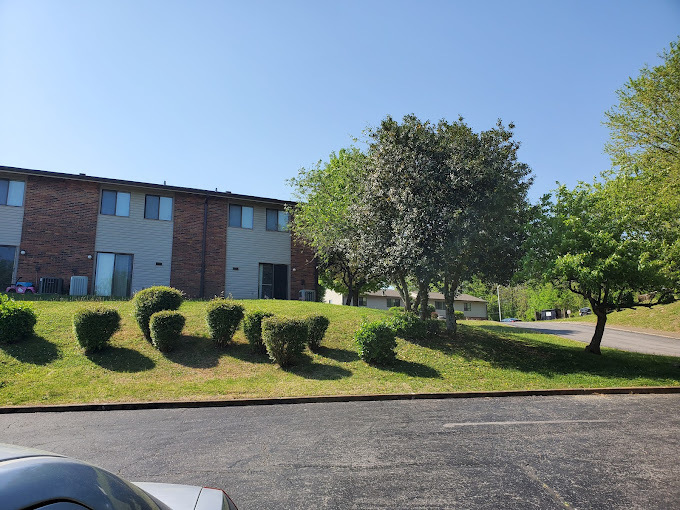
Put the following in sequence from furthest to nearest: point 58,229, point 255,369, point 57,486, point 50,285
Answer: point 58,229 → point 50,285 → point 255,369 → point 57,486

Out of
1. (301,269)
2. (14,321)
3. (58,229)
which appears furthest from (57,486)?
(301,269)

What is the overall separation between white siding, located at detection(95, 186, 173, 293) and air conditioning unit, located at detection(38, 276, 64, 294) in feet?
8.09

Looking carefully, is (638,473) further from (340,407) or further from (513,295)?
(513,295)

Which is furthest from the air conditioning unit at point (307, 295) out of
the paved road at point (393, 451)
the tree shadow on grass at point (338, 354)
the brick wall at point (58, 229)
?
the paved road at point (393, 451)

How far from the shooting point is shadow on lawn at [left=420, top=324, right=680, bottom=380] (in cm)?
1427

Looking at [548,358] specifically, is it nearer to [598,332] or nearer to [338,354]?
[598,332]

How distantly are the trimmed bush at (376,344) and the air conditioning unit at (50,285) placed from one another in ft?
52.7

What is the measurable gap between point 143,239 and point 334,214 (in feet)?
34.5

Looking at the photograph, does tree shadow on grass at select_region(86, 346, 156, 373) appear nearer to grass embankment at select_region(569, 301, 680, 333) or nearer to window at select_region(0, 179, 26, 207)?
window at select_region(0, 179, 26, 207)


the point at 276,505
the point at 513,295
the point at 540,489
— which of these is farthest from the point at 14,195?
the point at 513,295

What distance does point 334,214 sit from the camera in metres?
22.3

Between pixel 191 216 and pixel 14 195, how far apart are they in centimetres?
840

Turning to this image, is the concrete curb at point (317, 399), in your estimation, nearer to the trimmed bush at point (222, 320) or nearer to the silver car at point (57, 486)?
the trimmed bush at point (222, 320)

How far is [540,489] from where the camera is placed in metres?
4.64
